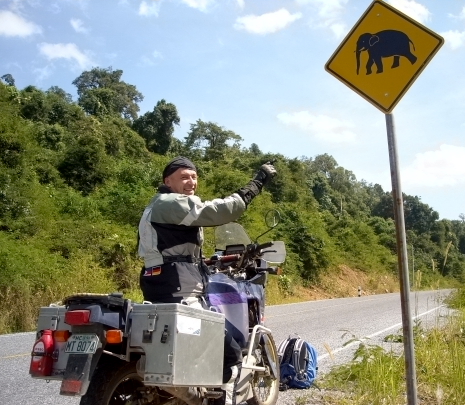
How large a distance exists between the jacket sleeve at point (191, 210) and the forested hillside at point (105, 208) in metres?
4.01

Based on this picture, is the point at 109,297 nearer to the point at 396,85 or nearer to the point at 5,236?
the point at 396,85

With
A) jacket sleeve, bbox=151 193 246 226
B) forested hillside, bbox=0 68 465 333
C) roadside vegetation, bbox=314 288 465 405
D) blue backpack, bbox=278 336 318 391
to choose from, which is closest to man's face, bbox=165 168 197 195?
jacket sleeve, bbox=151 193 246 226

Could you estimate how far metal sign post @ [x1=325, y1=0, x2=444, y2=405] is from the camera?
351 centimetres

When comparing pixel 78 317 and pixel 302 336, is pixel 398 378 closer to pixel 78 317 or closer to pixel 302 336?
pixel 78 317

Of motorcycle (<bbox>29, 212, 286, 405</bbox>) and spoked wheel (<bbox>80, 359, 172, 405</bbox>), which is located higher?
motorcycle (<bbox>29, 212, 286, 405</bbox>)

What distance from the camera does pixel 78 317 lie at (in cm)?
333

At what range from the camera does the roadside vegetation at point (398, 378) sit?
4969 millimetres

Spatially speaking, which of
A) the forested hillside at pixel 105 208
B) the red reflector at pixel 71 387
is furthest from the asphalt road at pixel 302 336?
the red reflector at pixel 71 387

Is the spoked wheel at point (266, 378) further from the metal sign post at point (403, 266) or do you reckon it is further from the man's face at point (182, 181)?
the metal sign post at point (403, 266)

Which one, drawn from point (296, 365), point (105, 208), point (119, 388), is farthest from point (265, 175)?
point (105, 208)

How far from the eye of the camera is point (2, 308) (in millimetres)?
13938

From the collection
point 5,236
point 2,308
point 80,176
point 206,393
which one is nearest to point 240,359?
point 206,393

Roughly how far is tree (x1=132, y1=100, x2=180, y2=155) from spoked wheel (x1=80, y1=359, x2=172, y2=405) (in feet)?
164

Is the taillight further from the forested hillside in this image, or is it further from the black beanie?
the forested hillside
